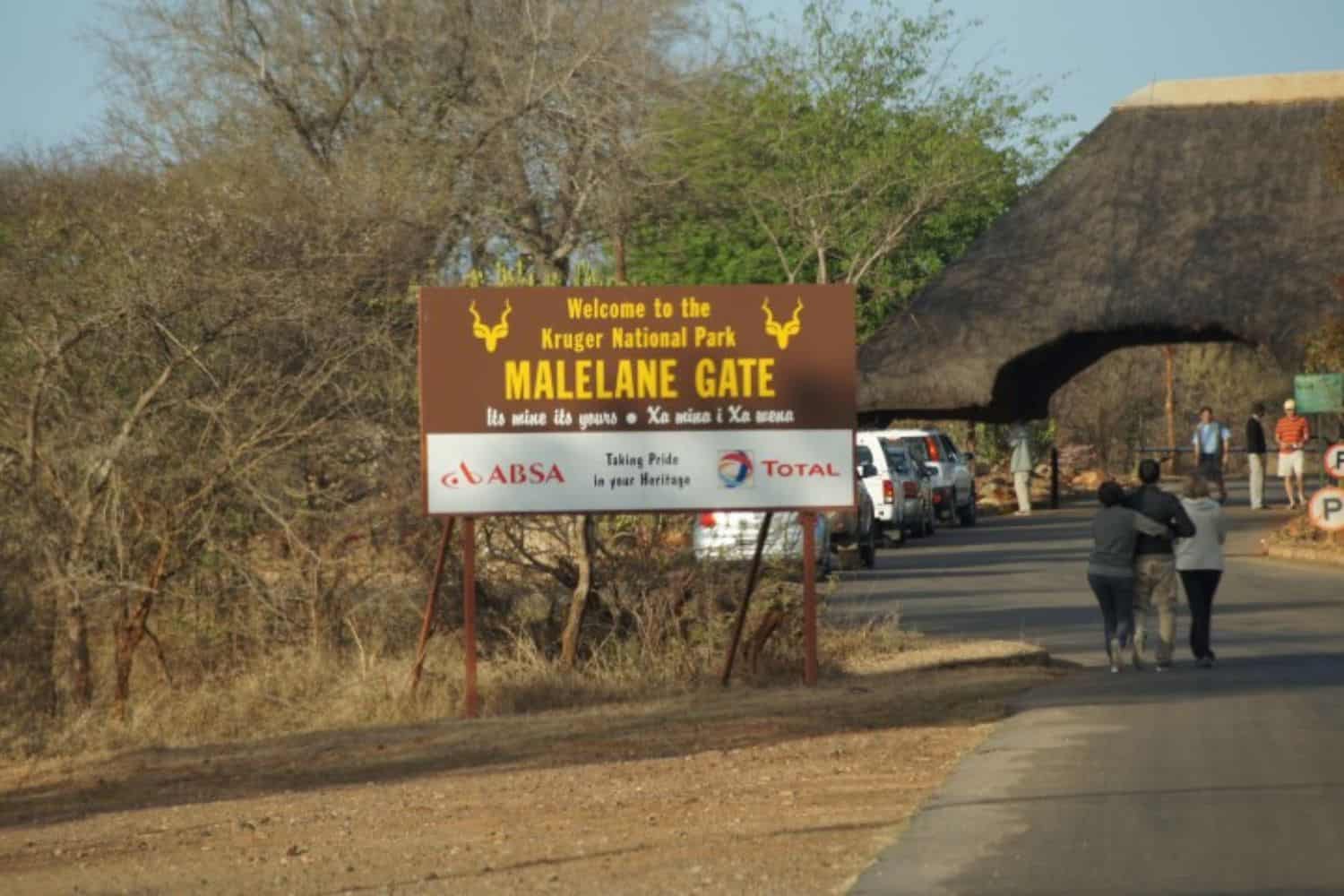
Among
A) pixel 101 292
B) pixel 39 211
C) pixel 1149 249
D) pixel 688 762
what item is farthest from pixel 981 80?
pixel 688 762

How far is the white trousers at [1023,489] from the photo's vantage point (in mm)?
42469

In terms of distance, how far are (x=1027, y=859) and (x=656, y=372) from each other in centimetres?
813

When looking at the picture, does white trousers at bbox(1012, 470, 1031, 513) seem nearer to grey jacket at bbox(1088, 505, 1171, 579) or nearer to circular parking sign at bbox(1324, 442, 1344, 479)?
circular parking sign at bbox(1324, 442, 1344, 479)

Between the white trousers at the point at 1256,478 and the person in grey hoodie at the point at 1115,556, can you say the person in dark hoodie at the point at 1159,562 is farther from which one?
the white trousers at the point at 1256,478

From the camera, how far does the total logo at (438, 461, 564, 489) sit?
16.3 metres

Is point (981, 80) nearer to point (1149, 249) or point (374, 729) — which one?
point (1149, 249)

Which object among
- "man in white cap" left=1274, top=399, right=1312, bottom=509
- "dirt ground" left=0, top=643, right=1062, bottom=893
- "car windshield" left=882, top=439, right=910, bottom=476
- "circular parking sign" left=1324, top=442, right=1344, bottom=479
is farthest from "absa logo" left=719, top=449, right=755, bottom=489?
"man in white cap" left=1274, top=399, right=1312, bottom=509

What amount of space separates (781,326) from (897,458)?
18.7 meters

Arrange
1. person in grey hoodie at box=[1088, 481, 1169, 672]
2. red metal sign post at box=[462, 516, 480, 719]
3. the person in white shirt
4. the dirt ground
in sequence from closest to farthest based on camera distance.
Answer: the dirt ground < red metal sign post at box=[462, 516, 480, 719] < person in grey hoodie at box=[1088, 481, 1169, 672] < the person in white shirt

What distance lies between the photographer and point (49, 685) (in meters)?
17.6

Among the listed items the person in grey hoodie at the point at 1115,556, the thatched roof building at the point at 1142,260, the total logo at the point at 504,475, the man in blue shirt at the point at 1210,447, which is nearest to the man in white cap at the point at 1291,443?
the man in blue shirt at the point at 1210,447

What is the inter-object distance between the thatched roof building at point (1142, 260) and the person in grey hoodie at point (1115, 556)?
21.7 meters

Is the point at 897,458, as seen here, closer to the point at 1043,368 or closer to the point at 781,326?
the point at 1043,368

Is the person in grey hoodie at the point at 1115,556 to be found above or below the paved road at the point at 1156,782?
above
